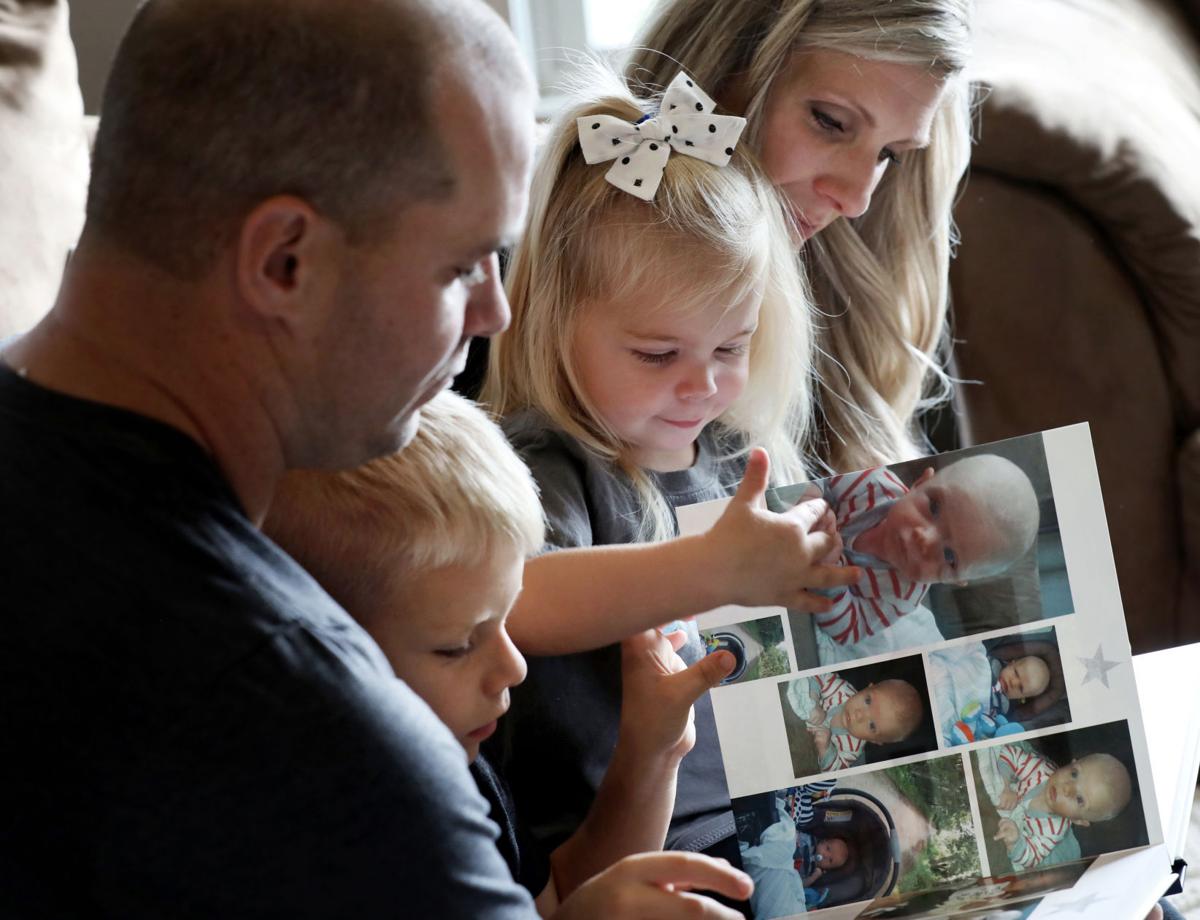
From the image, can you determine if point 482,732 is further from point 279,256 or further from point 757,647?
point 279,256

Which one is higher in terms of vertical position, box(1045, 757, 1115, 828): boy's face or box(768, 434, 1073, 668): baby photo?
box(768, 434, 1073, 668): baby photo

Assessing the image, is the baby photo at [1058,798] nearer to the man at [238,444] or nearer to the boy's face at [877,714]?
the boy's face at [877,714]

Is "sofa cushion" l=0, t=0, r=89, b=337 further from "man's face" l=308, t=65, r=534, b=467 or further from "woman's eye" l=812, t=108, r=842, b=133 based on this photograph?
"woman's eye" l=812, t=108, r=842, b=133

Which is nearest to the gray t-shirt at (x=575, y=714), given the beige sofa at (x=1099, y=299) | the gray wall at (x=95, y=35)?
the beige sofa at (x=1099, y=299)

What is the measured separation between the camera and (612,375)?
1.16m

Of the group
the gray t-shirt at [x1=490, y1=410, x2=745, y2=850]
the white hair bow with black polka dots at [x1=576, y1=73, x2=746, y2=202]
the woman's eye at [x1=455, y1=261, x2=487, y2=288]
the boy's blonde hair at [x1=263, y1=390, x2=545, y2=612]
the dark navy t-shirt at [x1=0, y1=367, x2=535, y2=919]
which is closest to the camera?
the dark navy t-shirt at [x1=0, y1=367, x2=535, y2=919]

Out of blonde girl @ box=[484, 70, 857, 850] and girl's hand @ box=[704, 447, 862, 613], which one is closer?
girl's hand @ box=[704, 447, 862, 613]

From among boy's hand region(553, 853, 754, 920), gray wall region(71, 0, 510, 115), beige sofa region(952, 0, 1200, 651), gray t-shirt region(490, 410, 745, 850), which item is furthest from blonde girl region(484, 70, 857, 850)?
gray wall region(71, 0, 510, 115)

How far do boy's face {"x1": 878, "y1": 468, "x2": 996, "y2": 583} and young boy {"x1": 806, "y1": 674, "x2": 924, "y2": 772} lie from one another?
0.26 feet

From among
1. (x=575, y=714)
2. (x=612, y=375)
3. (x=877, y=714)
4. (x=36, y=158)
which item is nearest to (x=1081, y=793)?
(x=877, y=714)

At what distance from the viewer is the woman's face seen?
133 cm

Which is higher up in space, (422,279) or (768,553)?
(422,279)

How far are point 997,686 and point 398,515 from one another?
0.42 metres

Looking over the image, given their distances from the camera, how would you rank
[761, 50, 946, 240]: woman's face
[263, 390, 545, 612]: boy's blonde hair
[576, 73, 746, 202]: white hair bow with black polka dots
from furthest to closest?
1. [761, 50, 946, 240]: woman's face
2. [576, 73, 746, 202]: white hair bow with black polka dots
3. [263, 390, 545, 612]: boy's blonde hair
